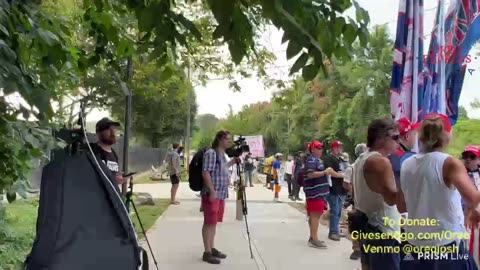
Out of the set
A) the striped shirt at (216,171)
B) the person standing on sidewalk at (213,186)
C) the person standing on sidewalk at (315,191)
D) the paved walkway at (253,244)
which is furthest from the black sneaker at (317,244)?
the striped shirt at (216,171)

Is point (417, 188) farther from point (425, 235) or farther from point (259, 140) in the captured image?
point (259, 140)

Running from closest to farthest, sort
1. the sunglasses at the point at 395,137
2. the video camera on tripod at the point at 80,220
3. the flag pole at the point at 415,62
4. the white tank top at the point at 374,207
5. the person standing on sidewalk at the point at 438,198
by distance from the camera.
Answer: the video camera on tripod at the point at 80,220, the person standing on sidewalk at the point at 438,198, the white tank top at the point at 374,207, the sunglasses at the point at 395,137, the flag pole at the point at 415,62

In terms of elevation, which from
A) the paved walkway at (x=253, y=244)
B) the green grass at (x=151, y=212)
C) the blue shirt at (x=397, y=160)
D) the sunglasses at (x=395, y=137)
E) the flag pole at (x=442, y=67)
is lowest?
the paved walkway at (x=253, y=244)

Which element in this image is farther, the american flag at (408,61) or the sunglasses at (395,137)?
the american flag at (408,61)

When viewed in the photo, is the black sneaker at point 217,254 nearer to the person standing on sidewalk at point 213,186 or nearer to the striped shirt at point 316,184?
the person standing on sidewalk at point 213,186

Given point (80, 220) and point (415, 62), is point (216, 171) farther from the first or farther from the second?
point (80, 220)

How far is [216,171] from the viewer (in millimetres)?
6883

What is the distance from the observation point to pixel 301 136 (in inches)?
1775

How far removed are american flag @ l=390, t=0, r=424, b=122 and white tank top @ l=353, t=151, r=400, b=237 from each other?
149cm

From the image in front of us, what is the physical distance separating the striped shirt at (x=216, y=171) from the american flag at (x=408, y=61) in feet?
7.87

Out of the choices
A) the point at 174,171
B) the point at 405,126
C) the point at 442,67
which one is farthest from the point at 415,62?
the point at 174,171

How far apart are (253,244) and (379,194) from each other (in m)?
4.81

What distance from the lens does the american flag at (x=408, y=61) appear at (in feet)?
17.4

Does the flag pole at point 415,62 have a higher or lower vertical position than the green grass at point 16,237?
higher
